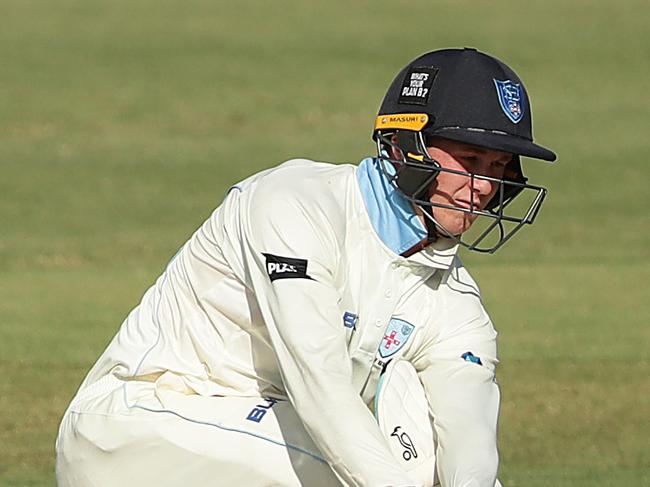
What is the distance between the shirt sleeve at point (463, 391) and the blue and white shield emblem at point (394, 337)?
0.47ft

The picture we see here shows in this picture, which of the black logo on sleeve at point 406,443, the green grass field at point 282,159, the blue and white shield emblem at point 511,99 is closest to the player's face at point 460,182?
the blue and white shield emblem at point 511,99

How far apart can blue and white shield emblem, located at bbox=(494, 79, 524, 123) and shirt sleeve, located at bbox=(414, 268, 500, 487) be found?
2.02 feet

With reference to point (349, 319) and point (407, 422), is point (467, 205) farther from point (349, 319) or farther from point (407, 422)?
point (407, 422)

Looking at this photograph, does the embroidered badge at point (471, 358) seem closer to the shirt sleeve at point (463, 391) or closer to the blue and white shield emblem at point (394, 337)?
the shirt sleeve at point (463, 391)

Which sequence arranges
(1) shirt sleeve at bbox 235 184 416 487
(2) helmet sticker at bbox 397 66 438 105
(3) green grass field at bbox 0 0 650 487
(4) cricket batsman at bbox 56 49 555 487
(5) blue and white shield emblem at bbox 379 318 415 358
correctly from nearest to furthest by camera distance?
(1) shirt sleeve at bbox 235 184 416 487 → (4) cricket batsman at bbox 56 49 555 487 → (2) helmet sticker at bbox 397 66 438 105 → (5) blue and white shield emblem at bbox 379 318 415 358 → (3) green grass field at bbox 0 0 650 487

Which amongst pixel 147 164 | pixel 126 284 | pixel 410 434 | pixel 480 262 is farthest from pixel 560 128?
pixel 410 434

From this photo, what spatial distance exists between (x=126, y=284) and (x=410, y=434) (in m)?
8.74

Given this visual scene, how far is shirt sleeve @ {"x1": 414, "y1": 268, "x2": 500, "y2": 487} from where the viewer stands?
4379 mm

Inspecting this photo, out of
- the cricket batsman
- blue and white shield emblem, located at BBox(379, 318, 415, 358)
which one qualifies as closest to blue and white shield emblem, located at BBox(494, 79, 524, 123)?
the cricket batsman

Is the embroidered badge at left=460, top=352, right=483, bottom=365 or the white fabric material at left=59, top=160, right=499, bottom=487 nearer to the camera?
the white fabric material at left=59, top=160, right=499, bottom=487

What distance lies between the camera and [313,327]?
13.2 feet

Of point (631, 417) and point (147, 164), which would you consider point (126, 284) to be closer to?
point (631, 417)

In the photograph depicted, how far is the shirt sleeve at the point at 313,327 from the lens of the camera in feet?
12.9

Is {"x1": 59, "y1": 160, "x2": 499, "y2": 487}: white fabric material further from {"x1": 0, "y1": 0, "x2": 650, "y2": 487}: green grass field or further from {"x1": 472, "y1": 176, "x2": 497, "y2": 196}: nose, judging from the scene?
{"x1": 0, "y1": 0, "x2": 650, "y2": 487}: green grass field
